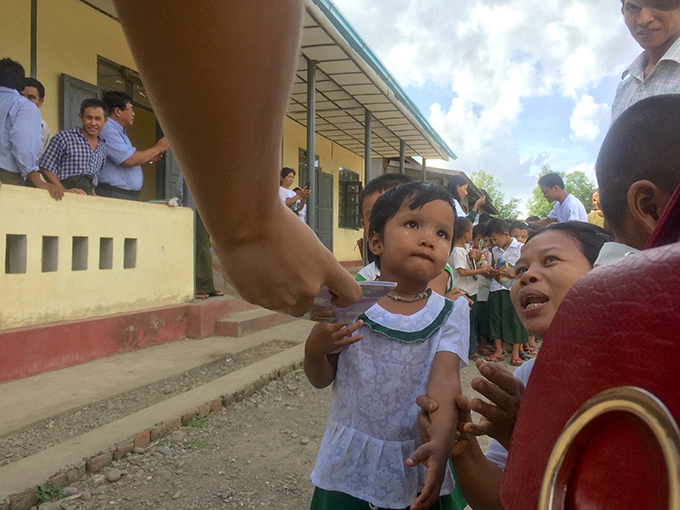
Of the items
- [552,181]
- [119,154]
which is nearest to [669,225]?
[119,154]

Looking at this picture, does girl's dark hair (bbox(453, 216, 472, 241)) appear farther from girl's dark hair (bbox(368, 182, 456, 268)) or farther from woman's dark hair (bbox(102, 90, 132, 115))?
woman's dark hair (bbox(102, 90, 132, 115))

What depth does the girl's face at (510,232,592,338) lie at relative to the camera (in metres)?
1.29

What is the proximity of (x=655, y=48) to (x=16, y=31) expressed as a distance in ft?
15.9

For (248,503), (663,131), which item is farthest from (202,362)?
(663,131)

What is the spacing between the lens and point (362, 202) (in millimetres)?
2559

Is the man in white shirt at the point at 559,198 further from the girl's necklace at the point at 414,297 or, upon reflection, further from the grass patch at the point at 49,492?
the grass patch at the point at 49,492

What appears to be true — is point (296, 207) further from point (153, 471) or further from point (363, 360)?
point (363, 360)

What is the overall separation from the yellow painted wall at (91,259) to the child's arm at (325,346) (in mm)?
3005

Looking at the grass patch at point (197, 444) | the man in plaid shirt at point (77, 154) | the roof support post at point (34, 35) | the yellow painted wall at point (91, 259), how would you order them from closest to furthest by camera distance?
1. the grass patch at point (197, 444)
2. the yellow painted wall at point (91, 259)
3. the man in plaid shirt at point (77, 154)
4. the roof support post at point (34, 35)

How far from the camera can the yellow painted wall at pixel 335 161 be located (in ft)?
30.1

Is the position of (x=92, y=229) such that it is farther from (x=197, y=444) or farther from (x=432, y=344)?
(x=432, y=344)

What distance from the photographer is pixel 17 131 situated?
367 cm

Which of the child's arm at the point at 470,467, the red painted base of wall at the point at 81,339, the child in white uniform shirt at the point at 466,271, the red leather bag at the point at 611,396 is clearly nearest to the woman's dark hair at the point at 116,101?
the red painted base of wall at the point at 81,339

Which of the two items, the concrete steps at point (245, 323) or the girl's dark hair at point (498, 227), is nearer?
the concrete steps at point (245, 323)
